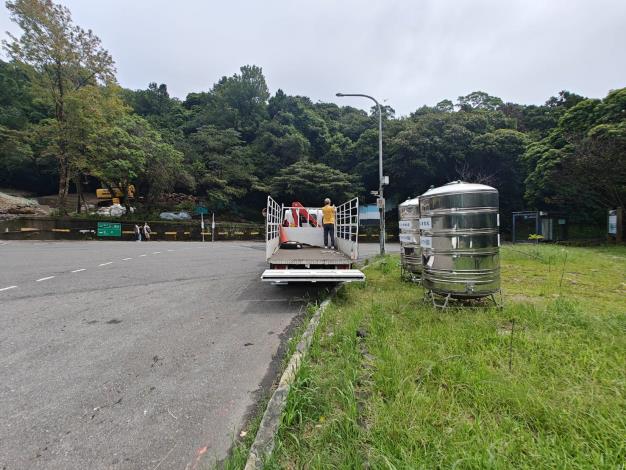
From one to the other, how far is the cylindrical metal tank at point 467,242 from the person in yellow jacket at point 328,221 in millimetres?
4279

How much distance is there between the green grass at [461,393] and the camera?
1835mm

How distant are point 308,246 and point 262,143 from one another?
29624 mm

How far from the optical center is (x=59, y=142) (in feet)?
76.0

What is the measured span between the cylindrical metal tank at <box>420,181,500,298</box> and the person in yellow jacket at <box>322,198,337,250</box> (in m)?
4.28

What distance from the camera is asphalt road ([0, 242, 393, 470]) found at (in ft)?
6.95

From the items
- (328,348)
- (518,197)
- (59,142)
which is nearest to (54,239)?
(59,142)

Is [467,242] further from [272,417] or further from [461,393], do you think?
[272,417]

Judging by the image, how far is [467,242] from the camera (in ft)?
14.9

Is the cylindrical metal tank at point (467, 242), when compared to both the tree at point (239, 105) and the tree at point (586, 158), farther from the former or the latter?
the tree at point (239, 105)

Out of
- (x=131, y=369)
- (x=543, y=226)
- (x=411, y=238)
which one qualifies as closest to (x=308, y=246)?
(x=411, y=238)

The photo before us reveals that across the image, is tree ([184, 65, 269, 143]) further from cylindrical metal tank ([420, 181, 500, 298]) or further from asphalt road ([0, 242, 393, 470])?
cylindrical metal tank ([420, 181, 500, 298])

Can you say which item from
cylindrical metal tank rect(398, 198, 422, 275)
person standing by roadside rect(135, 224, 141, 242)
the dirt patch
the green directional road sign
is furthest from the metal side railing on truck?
the dirt patch

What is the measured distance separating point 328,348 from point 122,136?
28221mm

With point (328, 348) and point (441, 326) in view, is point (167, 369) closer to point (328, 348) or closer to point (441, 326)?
point (328, 348)
